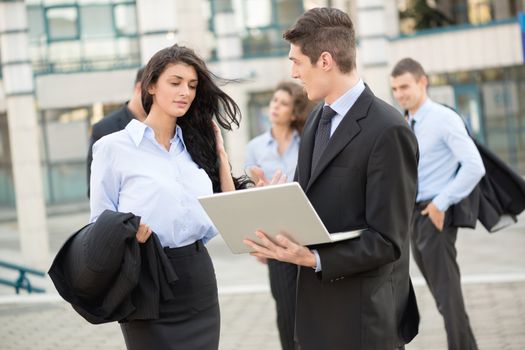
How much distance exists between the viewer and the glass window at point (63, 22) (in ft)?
109

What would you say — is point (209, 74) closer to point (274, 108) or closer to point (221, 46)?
point (274, 108)

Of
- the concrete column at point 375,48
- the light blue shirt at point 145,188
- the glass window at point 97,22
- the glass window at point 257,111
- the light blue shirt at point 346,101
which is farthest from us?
the glass window at point 257,111

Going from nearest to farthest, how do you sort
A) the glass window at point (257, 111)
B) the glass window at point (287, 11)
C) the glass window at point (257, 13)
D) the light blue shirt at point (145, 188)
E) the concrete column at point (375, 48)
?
the light blue shirt at point (145, 188)
the concrete column at point (375, 48)
the glass window at point (257, 111)
the glass window at point (257, 13)
the glass window at point (287, 11)

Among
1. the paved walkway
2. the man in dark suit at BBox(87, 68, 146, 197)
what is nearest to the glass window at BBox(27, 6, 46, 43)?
the paved walkway

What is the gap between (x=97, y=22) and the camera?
109 ft

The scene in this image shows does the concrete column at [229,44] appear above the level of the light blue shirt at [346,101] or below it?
above

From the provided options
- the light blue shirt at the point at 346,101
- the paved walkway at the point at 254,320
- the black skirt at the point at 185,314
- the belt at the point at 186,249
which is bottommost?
the paved walkway at the point at 254,320

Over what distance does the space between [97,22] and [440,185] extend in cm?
2763

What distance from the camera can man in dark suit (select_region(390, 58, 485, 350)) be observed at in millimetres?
6824

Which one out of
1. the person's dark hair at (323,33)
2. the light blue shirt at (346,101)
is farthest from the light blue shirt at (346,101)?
the person's dark hair at (323,33)

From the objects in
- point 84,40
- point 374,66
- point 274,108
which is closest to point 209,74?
point 274,108

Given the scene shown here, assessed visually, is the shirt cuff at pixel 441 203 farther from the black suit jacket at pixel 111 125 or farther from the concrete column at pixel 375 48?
the concrete column at pixel 375 48

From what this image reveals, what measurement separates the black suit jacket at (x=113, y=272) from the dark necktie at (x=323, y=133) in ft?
2.82

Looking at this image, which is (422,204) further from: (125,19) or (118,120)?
(125,19)
